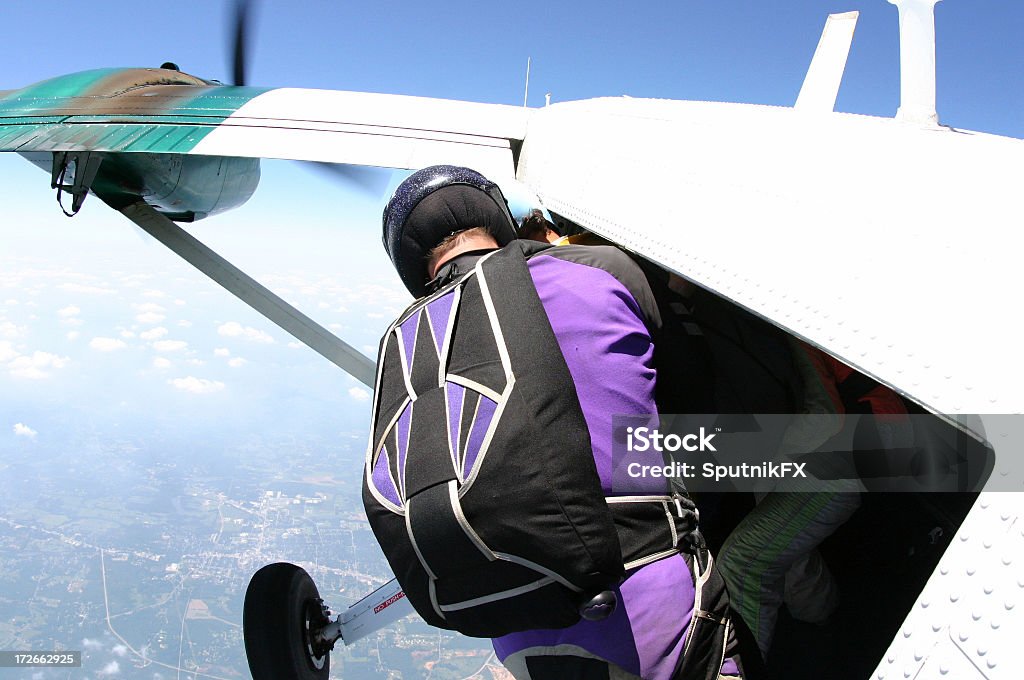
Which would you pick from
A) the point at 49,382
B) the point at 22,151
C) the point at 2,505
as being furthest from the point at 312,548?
the point at 49,382

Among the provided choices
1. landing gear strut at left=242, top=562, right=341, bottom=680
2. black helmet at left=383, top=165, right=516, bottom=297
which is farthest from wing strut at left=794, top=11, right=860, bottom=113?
landing gear strut at left=242, top=562, right=341, bottom=680

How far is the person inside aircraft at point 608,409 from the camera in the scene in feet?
4.99

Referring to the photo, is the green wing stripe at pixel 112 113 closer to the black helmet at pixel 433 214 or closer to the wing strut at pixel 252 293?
the wing strut at pixel 252 293

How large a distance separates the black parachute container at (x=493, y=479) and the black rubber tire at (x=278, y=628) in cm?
307

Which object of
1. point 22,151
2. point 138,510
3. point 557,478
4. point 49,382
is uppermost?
point 557,478

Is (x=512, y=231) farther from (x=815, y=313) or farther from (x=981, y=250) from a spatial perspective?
(x=981, y=250)

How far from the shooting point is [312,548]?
267 ft

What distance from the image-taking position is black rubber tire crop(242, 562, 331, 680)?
13.4ft

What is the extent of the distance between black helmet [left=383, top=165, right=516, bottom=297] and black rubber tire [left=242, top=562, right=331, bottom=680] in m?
2.87

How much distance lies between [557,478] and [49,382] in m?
225

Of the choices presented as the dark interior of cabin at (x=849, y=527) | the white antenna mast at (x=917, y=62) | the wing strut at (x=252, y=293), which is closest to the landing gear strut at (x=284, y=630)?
the wing strut at (x=252, y=293)

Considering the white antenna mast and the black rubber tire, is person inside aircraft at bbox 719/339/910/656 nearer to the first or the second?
the white antenna mast

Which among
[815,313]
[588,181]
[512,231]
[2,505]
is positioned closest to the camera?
[815,313]

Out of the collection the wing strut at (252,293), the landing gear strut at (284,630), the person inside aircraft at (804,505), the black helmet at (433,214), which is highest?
the black helmet at (433,214)
